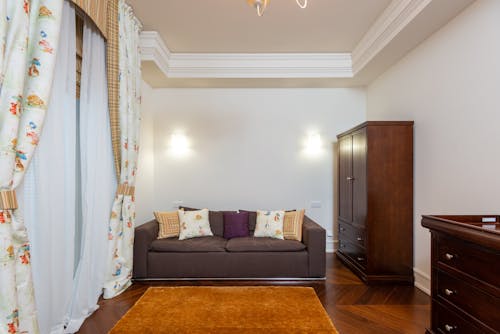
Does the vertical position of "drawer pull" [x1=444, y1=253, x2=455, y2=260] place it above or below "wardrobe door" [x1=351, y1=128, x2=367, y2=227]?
below

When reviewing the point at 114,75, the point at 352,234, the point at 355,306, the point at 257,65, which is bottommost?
the point at 355,306

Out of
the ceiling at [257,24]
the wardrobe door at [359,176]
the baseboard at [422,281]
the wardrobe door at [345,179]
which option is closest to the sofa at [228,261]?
the wardrobe door at [359,176]

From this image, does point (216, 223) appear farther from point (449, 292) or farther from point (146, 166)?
point (449, 292)

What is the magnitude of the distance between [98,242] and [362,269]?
9.65ft

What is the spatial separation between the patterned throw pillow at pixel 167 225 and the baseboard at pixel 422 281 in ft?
9.58

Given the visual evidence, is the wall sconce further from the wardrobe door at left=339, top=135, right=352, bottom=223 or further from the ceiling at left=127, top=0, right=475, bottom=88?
the wardrobe door at left=339, top=135, right=352, bottom=223

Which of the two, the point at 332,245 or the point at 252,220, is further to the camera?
the point at 332,245

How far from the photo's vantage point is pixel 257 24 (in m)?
3.47

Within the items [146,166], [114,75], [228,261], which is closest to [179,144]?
[146,166]

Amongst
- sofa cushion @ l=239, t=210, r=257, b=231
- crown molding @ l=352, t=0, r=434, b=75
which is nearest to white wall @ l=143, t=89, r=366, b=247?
sofa cushion @ l=239, t=210, r=257, b=231

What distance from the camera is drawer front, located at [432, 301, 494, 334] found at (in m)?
1.76

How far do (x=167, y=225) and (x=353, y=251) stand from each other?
248 centimetres

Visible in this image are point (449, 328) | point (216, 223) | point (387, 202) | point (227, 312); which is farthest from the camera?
point (216, 223)

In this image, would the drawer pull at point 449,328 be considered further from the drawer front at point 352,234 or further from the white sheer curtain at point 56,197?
the white sheer curtain at point 56,197
